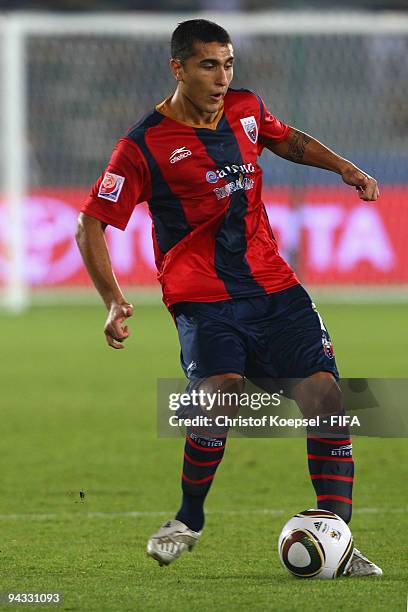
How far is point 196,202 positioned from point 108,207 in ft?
1.07

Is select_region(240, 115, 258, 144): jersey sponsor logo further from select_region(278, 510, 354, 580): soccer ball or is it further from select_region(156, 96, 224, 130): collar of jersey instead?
select_region(278, 510, 354, 580): soccer ball

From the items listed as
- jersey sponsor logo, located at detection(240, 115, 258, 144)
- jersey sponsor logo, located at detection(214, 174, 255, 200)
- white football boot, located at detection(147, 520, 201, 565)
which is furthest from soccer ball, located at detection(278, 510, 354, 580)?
jersey sponsor logo, located at detection(240, 115, 258, 144)

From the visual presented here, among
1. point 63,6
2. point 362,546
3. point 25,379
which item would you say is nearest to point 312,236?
point 25,379

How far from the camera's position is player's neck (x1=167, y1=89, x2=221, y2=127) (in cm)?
507

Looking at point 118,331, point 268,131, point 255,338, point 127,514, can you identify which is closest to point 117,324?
point 118,331

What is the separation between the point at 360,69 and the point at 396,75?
→ 1.79 ft

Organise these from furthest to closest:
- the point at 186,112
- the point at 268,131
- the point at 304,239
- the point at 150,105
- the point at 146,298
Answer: the point at 150,105 < the point at 146,298 < the point at 304,239 < the point at 268,131 < the point at 186,112

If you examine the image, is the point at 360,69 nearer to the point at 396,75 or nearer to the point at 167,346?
the point at 396,75

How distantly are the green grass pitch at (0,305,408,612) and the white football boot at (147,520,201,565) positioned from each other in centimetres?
7

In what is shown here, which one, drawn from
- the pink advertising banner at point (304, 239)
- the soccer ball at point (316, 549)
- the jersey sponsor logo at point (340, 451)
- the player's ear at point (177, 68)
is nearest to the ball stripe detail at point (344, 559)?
the soccer ball at point (316, 549)

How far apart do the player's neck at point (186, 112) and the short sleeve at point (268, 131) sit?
0.28 meters

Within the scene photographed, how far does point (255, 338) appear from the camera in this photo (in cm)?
501

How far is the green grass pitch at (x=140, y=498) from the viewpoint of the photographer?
A: 4457mm

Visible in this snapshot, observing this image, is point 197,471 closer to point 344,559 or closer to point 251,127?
point 344,559
